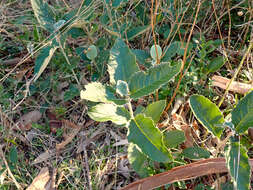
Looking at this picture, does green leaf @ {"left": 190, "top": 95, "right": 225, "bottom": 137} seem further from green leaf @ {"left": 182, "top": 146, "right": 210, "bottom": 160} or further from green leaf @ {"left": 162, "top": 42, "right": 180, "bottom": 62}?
green leaf @ {"left": 162, "top": 42, "right": 180, "bottom": 62}

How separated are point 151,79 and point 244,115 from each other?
1.17 ft

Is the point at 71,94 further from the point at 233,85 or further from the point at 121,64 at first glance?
the point at 233,85

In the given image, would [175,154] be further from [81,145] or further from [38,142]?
[38,142]

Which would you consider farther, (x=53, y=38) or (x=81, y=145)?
(x=81, y=145)

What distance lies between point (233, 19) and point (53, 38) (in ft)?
3.39

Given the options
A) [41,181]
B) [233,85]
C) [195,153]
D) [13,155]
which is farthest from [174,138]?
[13,155]

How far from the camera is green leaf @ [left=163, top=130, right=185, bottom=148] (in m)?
1.22

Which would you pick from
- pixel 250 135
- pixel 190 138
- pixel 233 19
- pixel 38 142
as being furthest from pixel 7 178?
pixel 233 19

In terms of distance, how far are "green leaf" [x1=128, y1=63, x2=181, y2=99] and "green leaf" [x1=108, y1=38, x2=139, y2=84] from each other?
55 millimetres

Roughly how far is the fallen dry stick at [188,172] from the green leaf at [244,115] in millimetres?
173

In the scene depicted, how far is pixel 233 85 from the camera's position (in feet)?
4.82

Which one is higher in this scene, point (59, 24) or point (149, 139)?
point (59, 24)

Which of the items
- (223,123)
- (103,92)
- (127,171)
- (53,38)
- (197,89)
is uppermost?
(53,38)

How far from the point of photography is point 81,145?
144 centimetres
